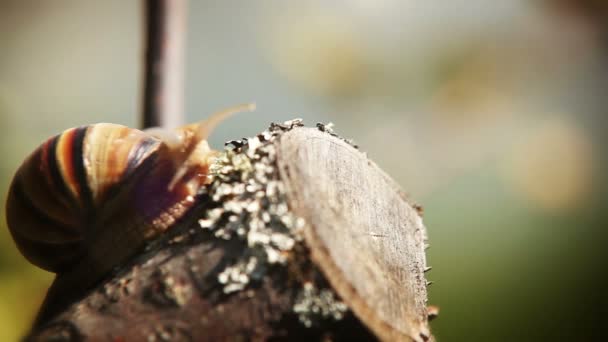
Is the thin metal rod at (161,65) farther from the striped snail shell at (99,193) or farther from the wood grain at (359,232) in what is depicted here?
the wood grain at (359,232)

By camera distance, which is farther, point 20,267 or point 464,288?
point 464,288

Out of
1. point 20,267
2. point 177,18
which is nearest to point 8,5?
point 20,267

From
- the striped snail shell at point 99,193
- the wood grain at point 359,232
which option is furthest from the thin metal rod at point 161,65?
the wood grain at point 359,232

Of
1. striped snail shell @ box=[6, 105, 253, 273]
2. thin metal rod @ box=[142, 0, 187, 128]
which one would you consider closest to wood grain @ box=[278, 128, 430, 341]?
striped snail shell @ box=[6, 105, 253, 273]

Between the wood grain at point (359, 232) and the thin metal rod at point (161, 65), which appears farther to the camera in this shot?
the thin metal rod at point (161, 65)

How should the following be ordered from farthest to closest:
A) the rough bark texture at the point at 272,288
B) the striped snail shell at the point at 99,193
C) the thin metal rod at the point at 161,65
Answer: the thin metal rod at the point at 161,65
the striped snail shell at the point at 99,193
the rough bark texture at the point at 272,288

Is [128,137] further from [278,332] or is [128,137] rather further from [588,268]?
[588,268]

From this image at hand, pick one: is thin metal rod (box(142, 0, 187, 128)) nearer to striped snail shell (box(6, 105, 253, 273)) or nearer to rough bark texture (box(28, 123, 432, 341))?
striped snail shell (box(6, 105, 253, 273))
